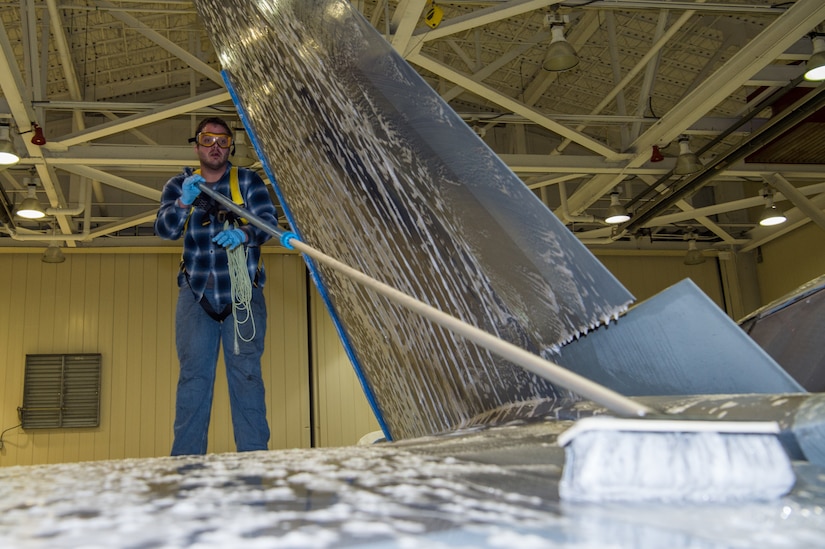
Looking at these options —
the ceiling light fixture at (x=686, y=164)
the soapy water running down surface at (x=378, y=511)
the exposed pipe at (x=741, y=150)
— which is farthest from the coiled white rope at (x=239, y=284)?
the ceiling light fixture at (x=686, y=164)

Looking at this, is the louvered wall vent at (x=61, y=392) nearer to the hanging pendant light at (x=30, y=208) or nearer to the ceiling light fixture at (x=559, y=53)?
the hanging pendant light at (x=30, y=208)

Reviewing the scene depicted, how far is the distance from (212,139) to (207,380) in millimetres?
760

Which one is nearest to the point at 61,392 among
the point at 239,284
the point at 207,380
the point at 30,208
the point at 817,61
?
the point at 30,208

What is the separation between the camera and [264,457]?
2.75 feet

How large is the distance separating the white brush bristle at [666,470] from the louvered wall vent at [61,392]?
10.2 m

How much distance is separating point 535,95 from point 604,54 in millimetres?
1134

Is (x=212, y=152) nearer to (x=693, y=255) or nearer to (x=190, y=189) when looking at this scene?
(x=190, y=189)

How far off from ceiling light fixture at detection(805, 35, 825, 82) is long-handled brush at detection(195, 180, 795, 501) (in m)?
5.04

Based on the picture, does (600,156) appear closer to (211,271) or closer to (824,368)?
(211,271)

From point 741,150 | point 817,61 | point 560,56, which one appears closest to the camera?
point 560,56

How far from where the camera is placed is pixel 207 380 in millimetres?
2154

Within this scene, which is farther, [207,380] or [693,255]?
[693,255]

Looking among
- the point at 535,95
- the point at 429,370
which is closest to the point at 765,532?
the point at 429,370

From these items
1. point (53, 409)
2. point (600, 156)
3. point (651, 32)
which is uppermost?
point (651, 32)
